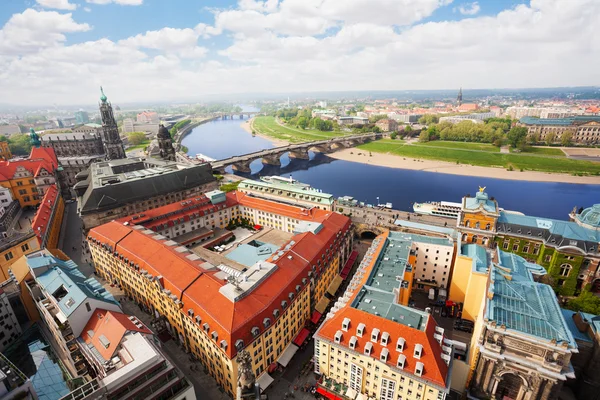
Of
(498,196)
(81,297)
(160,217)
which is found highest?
(81,297)

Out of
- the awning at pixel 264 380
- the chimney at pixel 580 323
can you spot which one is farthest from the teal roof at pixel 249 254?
the chimney at pixel 580 323

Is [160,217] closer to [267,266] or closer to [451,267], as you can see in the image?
[267,266]

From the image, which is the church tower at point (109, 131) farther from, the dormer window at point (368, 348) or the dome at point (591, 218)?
the dome at point (591, 218)

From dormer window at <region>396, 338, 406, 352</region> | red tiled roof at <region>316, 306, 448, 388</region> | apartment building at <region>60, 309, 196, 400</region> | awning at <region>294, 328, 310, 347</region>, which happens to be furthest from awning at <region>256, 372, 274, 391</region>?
dormer window at <region>396, 338, 406, 352</region>

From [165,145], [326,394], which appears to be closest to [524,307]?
[326,394]

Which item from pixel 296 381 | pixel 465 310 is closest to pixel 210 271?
pixel 296 381

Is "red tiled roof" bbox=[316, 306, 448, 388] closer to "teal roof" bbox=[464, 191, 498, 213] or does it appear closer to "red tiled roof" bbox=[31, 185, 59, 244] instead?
"teal roof" bbox=[464, 191, 498, 213]

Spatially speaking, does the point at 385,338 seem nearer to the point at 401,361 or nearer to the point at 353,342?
the point at 401,361
